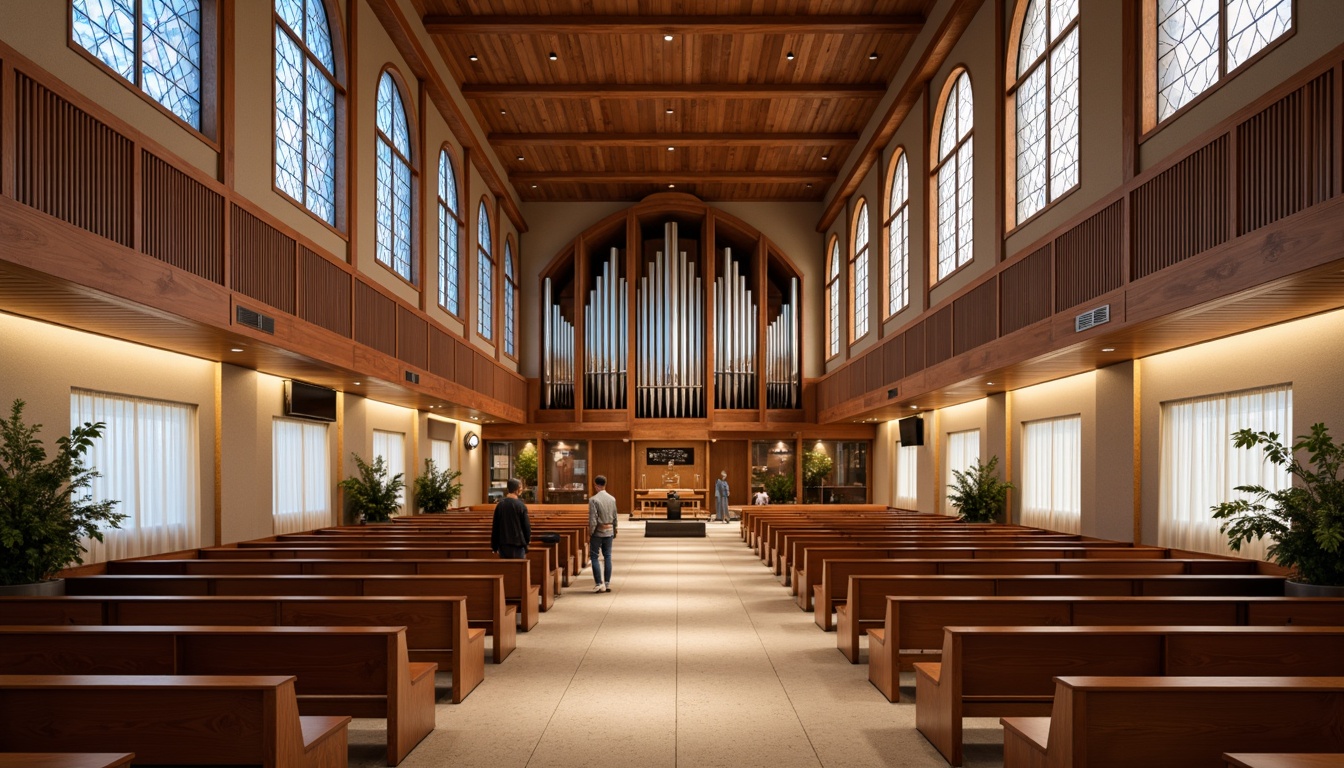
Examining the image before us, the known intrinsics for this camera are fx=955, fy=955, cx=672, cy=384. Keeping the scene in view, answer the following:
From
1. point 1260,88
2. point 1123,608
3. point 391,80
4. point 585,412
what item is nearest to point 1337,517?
point 1123,608

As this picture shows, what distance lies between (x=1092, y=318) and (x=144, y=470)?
949 cm

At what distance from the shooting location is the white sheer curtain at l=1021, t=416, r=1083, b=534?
12.7 metres

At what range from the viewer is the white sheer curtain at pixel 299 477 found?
41.4 ft

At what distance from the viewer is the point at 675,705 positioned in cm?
587

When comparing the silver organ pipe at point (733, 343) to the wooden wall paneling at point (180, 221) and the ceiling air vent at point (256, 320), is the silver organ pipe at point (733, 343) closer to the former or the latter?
the ceiling air vent at point (256, 320)

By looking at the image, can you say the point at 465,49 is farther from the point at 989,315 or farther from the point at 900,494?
the point at 900,494

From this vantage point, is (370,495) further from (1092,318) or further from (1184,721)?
(1184,721)

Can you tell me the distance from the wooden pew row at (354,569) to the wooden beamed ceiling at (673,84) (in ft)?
33.2

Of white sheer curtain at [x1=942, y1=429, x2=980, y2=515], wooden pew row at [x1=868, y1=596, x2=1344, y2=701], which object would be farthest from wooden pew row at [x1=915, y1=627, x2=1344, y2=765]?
white sheer curtain at [x1=942, y1=429, x2=980, y2=515]

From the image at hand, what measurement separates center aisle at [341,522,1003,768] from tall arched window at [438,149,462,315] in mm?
9953

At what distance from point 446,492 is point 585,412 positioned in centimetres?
798

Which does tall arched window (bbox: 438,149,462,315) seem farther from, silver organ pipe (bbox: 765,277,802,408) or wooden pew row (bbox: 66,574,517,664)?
wooden pew row (bbox: 66,574,517,664)

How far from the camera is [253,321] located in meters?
9.12

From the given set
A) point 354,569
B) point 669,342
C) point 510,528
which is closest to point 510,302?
point 669,342
